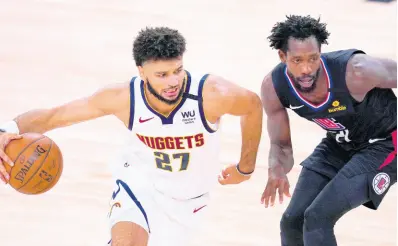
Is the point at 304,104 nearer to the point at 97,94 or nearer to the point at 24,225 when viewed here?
the point at 97,94

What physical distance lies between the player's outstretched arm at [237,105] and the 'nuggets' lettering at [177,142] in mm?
142

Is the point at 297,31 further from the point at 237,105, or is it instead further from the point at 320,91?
the point at 237,105

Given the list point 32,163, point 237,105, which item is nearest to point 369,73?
point 237,105

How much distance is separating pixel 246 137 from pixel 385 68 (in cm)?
87

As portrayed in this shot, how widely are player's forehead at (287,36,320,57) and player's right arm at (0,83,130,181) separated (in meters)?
0.95

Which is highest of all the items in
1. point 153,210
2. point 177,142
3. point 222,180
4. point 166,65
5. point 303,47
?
point 303,47

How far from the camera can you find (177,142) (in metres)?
5.67

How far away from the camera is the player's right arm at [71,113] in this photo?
567cm

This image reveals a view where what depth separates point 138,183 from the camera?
5824 mm

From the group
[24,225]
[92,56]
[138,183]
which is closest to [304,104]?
[138,183]

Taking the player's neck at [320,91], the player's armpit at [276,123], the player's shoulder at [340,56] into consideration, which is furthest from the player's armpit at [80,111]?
the player's shoulder at [340,56]

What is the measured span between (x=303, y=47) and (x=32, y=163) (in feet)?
5.41

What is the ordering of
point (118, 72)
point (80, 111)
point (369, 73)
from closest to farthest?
point (369, 73), point (80, 111), point (118, 72)

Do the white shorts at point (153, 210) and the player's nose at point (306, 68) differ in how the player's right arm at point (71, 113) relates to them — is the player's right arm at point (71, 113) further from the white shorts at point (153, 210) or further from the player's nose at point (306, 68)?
the player's nose at point (306, 68)
